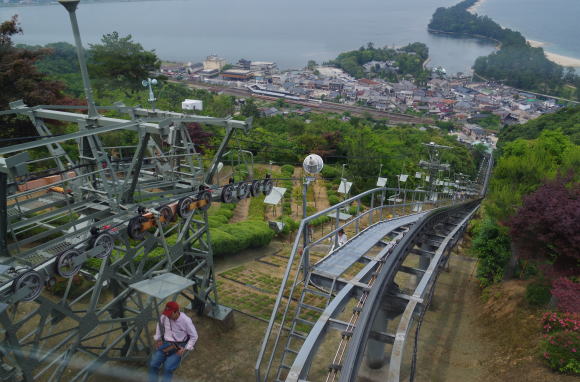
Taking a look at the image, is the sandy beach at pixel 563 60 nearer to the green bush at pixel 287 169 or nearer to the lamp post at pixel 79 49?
the green bush at pixel 287 169

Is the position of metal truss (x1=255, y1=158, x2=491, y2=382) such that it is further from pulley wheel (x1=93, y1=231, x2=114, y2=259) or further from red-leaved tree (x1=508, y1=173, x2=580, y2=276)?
pulley wheel (x1=93, y1=231, x2=114, y2=259)

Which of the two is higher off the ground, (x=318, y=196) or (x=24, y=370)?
(x=24, y=370)

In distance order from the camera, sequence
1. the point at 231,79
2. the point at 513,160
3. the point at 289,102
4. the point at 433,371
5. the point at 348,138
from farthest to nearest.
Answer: the point at 231,79
the point at 289,102
the point at 348,138
the point at 513,160
the point at 433,371

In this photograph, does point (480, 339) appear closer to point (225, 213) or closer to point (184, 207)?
point (184, 207)

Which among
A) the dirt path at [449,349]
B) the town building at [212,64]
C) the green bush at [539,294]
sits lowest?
the town building at [212,64]

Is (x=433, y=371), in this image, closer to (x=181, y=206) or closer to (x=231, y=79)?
(x=181, y=206)

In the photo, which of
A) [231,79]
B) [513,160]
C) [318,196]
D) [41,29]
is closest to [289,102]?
[231,79]

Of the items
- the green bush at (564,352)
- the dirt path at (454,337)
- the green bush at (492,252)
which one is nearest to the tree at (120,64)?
the dirt path at (454,337)
